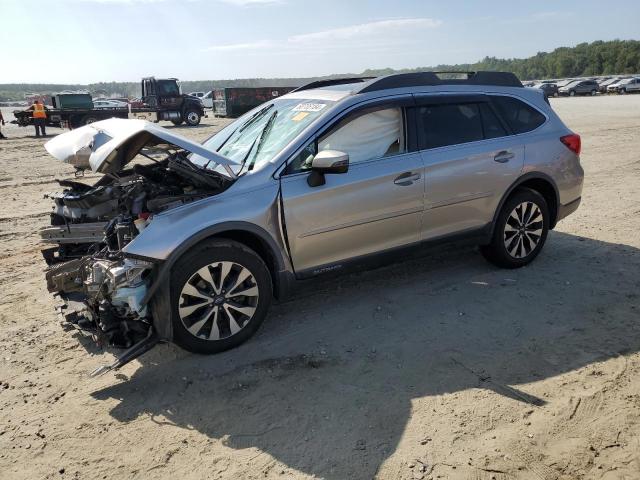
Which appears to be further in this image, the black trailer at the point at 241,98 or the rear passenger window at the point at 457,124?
the black trailer at the point at 241,98

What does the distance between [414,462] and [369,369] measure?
943mm

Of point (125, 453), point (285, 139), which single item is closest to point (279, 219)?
point (285, 139)

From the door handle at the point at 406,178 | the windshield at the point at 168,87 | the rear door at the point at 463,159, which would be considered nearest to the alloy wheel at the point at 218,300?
the door handle at the point at 406,178

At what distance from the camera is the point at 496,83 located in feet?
17.8

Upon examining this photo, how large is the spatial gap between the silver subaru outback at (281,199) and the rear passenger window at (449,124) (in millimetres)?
14

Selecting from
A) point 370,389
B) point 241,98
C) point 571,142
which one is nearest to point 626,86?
point 241,98

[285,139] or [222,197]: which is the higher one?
[285,139]

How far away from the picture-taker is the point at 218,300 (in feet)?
12.7

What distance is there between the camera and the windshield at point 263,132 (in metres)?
4.32

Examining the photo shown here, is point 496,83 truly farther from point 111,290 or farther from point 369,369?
point 111,290

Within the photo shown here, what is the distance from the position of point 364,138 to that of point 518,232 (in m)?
2.07

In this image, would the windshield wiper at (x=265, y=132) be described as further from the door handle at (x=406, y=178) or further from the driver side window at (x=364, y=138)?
the door handle at (x=406, y=178)

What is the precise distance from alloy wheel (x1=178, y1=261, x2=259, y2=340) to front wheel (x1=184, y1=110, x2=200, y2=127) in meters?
25.8

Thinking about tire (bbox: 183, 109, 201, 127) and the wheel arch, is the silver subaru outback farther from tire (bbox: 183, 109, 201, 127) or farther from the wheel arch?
tire (bbox: 183, 109, 201, 127)
